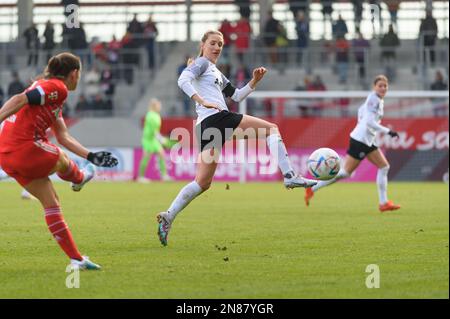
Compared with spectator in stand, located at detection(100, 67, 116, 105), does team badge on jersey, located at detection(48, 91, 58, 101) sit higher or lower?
lower

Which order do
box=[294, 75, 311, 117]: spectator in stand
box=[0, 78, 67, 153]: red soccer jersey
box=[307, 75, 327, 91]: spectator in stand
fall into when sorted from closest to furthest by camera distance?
box=[0, 78, 67, 153]: red soccer jersey → box=[294, 75, 311, 117]: spectator in stand → box=[307, 75, 327, 91]: spectator in stand

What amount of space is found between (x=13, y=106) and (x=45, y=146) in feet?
1.91

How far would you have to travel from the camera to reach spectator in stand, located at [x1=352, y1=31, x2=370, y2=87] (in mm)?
34156

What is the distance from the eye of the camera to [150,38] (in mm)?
35969

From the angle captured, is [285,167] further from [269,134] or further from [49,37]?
[49,37]

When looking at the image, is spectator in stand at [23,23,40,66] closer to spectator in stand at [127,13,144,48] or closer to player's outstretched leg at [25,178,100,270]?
spectator in stand at [127,13,144,48]

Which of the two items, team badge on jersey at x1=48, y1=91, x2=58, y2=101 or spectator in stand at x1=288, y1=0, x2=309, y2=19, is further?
spectator in stand at x1=288, y1=0, x2=309, y2=19

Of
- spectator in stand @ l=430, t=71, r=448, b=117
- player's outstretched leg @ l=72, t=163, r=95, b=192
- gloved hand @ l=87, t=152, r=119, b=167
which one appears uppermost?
spectator in stand @ l=430, t=71, r=448, b=117

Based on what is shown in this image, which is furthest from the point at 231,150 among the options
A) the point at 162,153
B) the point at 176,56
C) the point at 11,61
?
the point at 11,61

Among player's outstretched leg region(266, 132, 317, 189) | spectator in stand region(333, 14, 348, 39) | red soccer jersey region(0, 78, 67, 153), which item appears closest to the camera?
red soccer jersey region(0, 78, 67, 153)

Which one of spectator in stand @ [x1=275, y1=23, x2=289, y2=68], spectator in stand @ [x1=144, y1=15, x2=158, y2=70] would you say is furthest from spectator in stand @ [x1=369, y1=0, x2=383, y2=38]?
spectator in stand @ [x1=144, y1=15, x2=158, y2=70]

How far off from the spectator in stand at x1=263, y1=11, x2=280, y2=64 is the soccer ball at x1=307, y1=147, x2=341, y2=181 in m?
21.9

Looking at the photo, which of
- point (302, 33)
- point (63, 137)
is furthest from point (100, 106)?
point (63, 137)
